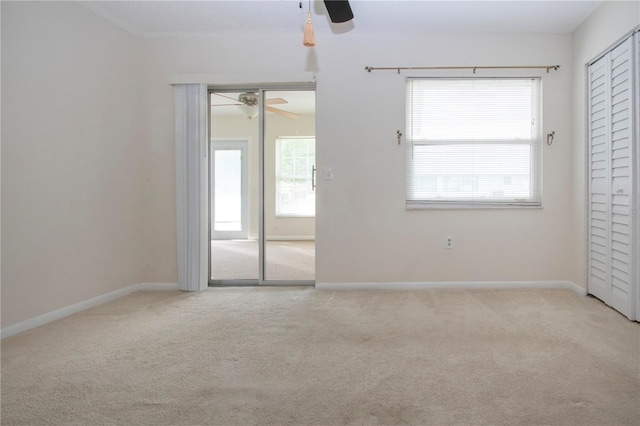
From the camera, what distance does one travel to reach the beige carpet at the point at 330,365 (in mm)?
1635

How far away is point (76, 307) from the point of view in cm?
307

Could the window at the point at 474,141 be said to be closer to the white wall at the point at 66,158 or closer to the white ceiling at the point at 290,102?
the white ceiling at the point at 290,102

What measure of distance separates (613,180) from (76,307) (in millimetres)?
4364

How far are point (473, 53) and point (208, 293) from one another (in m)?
3.38

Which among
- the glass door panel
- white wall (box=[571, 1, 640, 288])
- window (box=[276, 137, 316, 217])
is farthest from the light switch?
white wall (box=[571, 1, 640, 288])

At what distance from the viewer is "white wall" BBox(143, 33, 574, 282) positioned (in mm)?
3643

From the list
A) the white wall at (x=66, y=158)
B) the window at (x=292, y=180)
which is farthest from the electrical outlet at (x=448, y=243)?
the white wall at (x=66, y=158)

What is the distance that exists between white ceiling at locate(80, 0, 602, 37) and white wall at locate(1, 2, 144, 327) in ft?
1.12

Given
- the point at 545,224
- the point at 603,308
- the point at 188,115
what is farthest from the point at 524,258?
the point at 188,115

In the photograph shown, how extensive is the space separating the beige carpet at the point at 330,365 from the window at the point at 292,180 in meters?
2.77

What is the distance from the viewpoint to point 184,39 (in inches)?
147

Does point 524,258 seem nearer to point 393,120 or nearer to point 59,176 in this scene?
point 393,120

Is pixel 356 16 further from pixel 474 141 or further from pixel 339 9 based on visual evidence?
pixel 474 141

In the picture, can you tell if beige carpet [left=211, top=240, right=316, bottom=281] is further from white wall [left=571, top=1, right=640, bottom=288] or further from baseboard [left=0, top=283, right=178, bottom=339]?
white wall [left=571, top=1, right=640, bottom=288]
